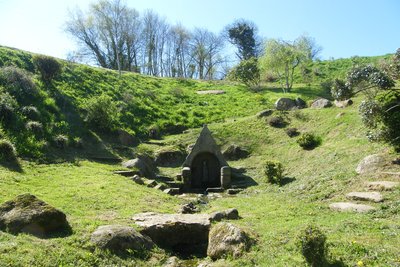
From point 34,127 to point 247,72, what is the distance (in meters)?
27.8

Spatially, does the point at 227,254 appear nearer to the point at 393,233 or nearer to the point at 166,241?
the point at 166,241

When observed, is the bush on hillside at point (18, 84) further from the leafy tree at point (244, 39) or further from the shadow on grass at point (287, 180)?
the leafy tree at point (244, 39)

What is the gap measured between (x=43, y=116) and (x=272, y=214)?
18.9m

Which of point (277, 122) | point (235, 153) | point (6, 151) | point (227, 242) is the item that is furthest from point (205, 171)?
point (227, 242)

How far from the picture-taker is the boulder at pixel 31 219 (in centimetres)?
1079

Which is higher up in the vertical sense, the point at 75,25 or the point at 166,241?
the point at 75,25

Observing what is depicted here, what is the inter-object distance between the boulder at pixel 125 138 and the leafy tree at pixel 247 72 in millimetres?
20437

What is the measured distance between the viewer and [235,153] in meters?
28.8

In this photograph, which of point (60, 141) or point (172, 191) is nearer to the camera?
point (172, 191)

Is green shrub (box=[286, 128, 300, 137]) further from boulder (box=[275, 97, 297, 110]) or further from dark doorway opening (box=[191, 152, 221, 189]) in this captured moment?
dark doorway opening (box=[191, 152, 221, 189])

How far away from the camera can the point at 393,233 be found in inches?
407

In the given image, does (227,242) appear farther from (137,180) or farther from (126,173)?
(126,173)

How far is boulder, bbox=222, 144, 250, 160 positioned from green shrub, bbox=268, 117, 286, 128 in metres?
4.09

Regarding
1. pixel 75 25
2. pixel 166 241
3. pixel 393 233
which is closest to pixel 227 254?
pixel 166 241
